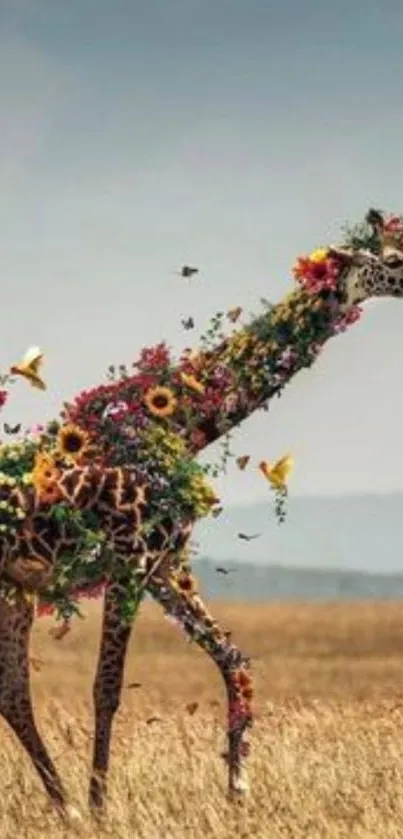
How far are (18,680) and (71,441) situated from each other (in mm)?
1819

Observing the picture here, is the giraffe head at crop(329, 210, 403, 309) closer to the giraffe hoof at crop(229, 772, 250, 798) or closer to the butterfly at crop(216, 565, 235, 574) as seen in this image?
the butterfly at crop(216, 565, 235, 574)

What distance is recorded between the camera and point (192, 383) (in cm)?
1180

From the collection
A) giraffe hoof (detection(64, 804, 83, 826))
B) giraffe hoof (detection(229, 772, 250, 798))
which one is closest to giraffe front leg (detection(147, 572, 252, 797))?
giraffe hoof (detection(229, 772, 250, 798))

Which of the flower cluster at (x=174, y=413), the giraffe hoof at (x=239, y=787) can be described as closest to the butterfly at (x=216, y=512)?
the flower cluster at (x=174, y=413)

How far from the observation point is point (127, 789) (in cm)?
1223

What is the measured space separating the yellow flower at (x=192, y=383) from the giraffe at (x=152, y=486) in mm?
11

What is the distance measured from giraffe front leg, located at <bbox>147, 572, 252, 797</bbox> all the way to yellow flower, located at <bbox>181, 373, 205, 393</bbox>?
1166 mm

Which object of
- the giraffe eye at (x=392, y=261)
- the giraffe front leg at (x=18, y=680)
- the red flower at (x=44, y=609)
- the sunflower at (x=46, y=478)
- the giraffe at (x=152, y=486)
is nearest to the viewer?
the sunflower at (x=46, y=478)

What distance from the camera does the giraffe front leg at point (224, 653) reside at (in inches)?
482

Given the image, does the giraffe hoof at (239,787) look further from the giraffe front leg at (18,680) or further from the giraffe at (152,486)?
the giraffe front leg at (18,680)

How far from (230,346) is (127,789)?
2757 mm

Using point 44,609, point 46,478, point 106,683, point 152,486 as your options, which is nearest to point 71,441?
point 46,478

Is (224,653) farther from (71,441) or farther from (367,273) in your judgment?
(367,273)

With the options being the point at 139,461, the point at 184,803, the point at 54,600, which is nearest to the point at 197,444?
the point at 139,461
